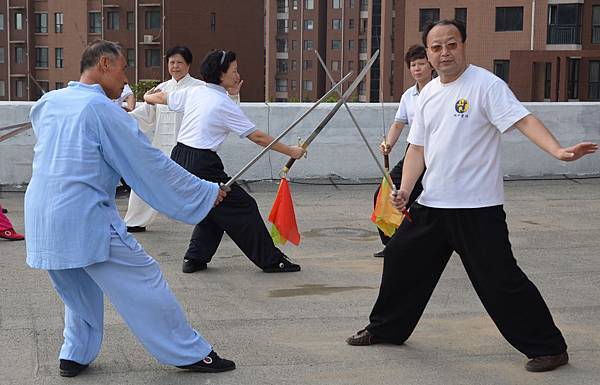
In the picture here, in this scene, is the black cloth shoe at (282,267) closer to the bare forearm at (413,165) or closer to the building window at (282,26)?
the bare forearm at (413,165)

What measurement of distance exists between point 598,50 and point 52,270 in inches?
1916

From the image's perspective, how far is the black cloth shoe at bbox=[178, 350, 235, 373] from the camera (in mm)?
5172

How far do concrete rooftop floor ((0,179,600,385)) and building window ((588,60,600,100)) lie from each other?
41.9 metres

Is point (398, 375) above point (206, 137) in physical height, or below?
below

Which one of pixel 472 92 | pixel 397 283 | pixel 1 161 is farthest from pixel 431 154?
pixel 1 161

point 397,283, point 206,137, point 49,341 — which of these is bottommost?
point 49,341

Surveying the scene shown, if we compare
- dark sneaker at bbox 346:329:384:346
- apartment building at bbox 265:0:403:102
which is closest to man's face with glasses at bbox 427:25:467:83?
dark sneaker at bbox 346:329:384:346

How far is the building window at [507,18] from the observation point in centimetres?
5384

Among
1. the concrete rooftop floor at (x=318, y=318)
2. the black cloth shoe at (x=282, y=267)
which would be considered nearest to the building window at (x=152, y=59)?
the concrete rooftop floor at (x=318, y=318)

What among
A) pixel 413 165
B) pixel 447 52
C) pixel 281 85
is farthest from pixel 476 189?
pixel 281 85

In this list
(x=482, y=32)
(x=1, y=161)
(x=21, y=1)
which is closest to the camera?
(x=1, y=161)

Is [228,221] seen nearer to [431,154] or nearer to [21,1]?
[431,154]

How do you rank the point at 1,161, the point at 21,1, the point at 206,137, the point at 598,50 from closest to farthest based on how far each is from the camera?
the point at 206,137 → the point at 1,161 → the point at 598,50 → the point at 21,1

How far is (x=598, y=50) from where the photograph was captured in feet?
165
